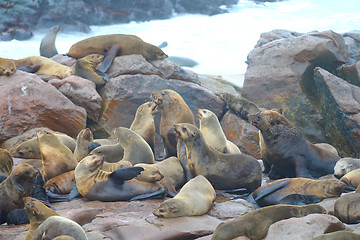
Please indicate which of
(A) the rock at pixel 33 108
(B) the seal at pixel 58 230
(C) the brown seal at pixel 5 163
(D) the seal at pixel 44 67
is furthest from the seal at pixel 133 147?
(D) the seal at pixel 44 67

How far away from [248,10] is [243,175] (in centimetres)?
2874

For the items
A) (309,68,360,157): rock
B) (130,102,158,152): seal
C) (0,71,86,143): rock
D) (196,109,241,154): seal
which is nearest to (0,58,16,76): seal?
(0,71,86,143): rock

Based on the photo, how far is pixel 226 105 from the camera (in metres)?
9.66

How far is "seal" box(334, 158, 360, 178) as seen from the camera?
20.7 feet

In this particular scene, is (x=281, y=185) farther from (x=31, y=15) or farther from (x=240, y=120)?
(x=31, y=15)

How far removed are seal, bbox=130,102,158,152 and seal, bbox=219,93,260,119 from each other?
211 centimetres

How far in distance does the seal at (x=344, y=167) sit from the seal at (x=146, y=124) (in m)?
2.73

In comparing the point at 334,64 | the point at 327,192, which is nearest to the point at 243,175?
the point at 327,192

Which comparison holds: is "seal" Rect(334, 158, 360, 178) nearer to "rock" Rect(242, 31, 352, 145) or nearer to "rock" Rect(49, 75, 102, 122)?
"rock" Rect(242, 31, 352, 145)

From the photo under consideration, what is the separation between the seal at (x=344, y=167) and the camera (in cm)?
631

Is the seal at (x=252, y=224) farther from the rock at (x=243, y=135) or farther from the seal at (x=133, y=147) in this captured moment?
the rock at (x=243, y=135)

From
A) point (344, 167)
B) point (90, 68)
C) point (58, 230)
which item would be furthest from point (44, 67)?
point (58, 230)

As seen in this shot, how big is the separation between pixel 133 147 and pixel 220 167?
1.18 m

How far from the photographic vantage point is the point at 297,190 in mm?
5211
